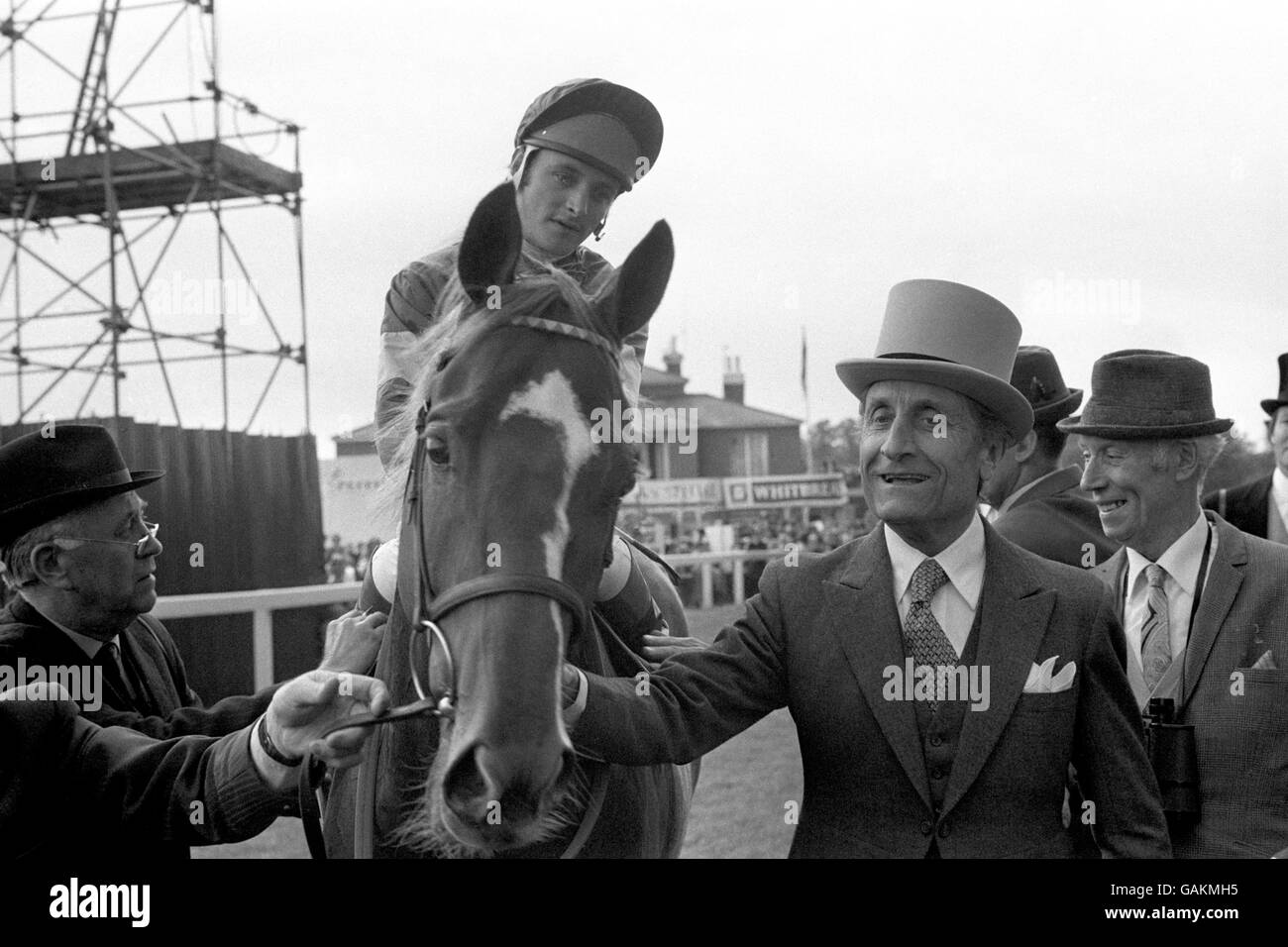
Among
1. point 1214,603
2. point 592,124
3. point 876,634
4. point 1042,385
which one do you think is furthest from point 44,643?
point 1042,385

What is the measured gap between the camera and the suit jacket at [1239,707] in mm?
2213

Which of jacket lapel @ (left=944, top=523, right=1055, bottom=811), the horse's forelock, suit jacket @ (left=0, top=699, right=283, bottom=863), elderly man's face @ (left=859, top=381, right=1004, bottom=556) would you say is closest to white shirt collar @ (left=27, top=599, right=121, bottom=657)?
suit jacket @ (left=0, top=699, right=283, bottom=863)

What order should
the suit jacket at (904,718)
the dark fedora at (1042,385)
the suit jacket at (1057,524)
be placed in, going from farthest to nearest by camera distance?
1. the dark fedora at (1042,385)
2. the suit jacket at (1057,524)
3. the suit jacket at (904,718)

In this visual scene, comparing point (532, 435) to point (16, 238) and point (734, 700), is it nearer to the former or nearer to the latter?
point (734, 700)

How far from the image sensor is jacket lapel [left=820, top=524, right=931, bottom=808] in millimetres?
1960

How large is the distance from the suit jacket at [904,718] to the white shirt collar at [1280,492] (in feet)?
4.84

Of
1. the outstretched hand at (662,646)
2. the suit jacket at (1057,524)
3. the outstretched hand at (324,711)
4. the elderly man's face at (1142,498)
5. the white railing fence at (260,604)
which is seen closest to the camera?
the outstretched hand at (324,711)

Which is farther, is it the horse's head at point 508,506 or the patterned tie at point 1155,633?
the patterned tie at point 1155,633

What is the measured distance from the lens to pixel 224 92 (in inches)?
118

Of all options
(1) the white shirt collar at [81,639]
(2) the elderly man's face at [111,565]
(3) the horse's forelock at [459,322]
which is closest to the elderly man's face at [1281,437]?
(3) the horse's forelock at [459,322]

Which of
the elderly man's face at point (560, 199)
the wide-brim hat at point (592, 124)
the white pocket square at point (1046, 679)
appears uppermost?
the wide-brim hat at point (592, 124)

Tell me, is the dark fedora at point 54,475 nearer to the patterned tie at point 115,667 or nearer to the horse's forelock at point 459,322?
the patterned tie at point 115,667

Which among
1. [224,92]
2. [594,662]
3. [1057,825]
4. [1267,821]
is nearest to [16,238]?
[224,92]
